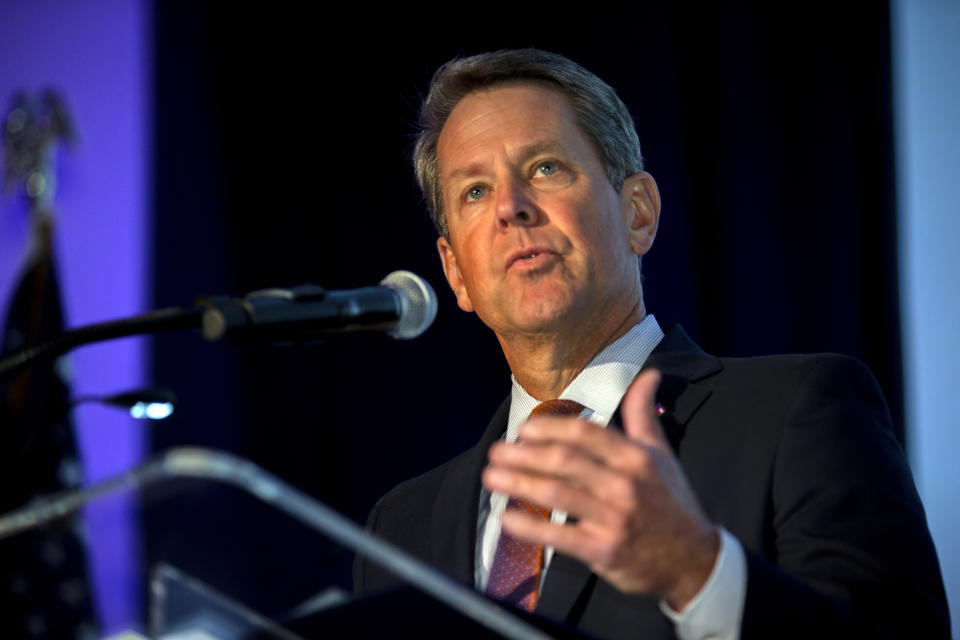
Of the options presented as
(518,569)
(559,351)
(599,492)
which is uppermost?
(599,492)

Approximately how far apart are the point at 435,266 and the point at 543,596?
7.65ft

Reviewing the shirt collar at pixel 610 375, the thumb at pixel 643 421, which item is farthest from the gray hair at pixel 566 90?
the thumb at pixel 643 421

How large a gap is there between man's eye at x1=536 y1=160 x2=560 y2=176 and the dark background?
1.18 meters

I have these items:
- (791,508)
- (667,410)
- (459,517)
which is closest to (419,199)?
(459,517)

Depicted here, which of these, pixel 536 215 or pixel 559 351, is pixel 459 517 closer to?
pixel 559 351

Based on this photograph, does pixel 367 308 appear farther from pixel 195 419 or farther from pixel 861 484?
pixel 195 419

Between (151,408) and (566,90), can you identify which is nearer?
(566,90)

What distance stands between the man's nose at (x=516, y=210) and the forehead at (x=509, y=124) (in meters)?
0.12

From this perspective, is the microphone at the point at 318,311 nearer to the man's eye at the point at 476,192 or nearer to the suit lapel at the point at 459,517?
the suit lapel at the point at 459,517

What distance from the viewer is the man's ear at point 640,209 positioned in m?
2.04

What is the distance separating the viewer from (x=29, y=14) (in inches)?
143

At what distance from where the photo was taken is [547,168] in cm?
190

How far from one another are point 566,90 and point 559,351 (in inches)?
22.2

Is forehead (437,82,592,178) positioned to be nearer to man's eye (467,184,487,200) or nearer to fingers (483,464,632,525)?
man's eye (467,184,487,200)
